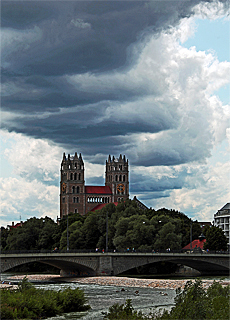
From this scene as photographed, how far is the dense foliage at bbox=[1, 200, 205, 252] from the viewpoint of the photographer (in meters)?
108

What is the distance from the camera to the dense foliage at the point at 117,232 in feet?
354

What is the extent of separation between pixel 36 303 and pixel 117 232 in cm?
6933

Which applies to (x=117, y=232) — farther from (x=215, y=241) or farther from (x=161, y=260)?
(x=215, y=241)

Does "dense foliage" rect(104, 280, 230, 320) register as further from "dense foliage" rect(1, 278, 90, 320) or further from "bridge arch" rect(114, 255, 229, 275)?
"bridge arch" rect(114, 255, 229, 275)

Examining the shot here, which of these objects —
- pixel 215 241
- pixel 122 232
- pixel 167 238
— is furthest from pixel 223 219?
pixel 167 238

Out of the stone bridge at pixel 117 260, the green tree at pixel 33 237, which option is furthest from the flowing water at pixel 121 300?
the green tree at pixel 33 237

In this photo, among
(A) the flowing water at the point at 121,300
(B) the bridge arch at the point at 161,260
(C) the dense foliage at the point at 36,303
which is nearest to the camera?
(C) the dense foliage at the point at 36,303

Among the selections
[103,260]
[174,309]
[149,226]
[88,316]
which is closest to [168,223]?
[149,226]

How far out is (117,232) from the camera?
365ft

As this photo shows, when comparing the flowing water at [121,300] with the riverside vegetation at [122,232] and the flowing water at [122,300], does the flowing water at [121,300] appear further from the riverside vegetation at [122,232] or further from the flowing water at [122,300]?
the riverside vegetation at [122,232]

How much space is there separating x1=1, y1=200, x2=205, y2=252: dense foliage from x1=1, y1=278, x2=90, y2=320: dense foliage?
55845mm

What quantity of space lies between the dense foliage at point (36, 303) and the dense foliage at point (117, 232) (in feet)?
183

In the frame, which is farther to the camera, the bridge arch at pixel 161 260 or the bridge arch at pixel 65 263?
the bridge arch at pixel 161 260

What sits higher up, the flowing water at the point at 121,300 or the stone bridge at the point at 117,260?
the stone bridge at the point at 117,260
